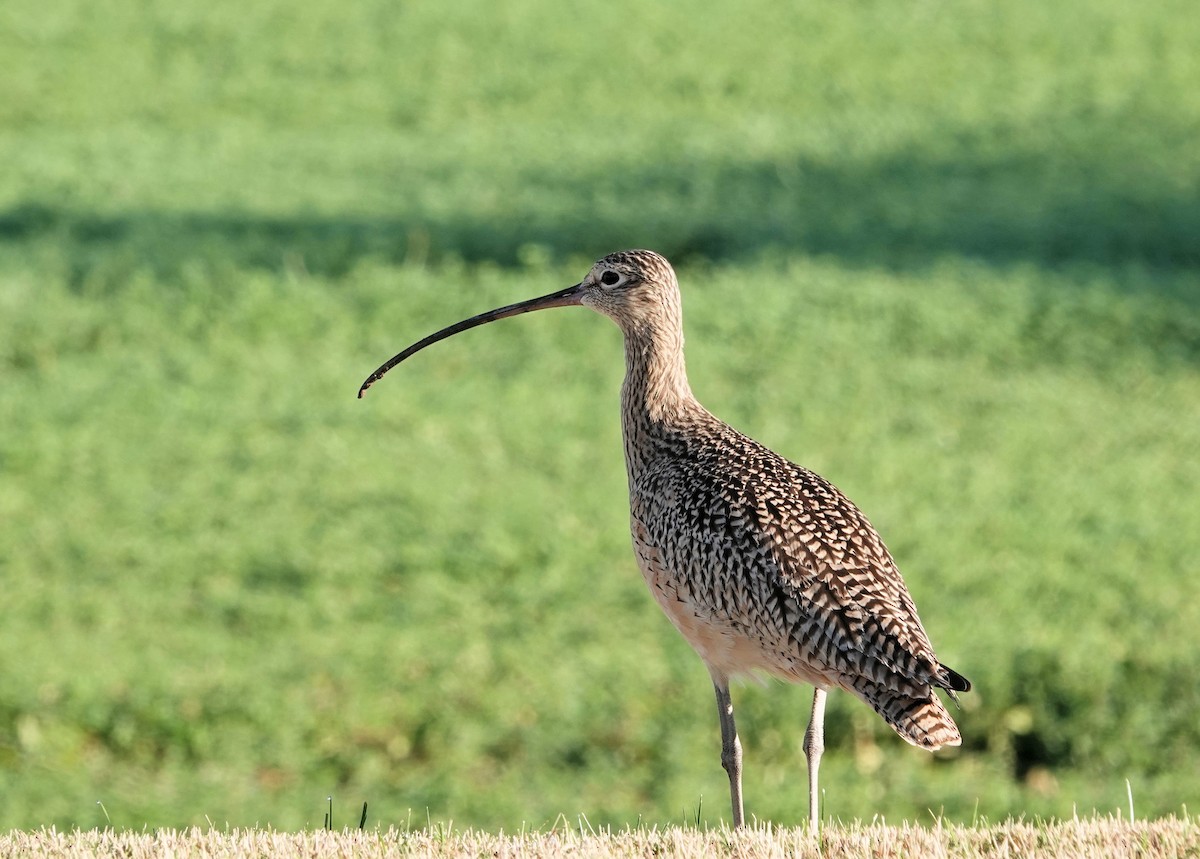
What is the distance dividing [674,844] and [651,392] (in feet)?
5.61

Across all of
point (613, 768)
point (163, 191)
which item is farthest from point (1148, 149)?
point (613, 768)

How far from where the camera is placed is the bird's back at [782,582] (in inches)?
177

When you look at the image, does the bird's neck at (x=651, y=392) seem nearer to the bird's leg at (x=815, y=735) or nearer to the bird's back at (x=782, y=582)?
the bird's back at (x=782, y=582)

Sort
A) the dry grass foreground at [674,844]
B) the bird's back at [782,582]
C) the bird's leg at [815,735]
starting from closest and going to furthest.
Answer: the dry grass foreground at [674,844]
the bird's back at [782,582]
the bird's leg at [815,735]

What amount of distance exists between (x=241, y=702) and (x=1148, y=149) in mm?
13424

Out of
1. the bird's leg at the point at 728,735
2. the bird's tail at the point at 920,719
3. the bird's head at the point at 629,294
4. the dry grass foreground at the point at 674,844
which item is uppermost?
the bird's head at the point at 629,294

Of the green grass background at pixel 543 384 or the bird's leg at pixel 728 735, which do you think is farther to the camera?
the green grass background at pixel 543 384

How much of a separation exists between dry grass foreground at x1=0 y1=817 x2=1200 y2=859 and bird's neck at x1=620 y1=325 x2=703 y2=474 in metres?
1.42

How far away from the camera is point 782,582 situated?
467 cm

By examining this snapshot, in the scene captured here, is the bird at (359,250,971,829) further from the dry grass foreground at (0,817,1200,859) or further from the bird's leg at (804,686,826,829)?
the dry grass foreground at (0,817,1200,859)

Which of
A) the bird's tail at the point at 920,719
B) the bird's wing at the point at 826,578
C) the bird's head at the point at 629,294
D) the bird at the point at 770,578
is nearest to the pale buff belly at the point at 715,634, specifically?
the bird at the point at 770,578

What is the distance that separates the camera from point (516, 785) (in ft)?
25.7

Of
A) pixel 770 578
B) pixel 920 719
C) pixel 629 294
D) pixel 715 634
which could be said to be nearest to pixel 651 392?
pixel 629 294

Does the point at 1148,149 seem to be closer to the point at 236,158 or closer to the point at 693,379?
the point at 693,379
